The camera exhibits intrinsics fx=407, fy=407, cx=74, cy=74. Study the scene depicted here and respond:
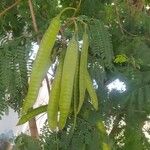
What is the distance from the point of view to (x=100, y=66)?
5.74 ft

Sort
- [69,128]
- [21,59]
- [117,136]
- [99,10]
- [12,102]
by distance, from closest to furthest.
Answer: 1. [21,59]
2. [69,128]
3. [12,102]
4. [117,136]
5. [99,10]

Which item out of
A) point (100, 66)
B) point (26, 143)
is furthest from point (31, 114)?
point (100, 66)

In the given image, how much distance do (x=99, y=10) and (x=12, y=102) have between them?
715 millimetres

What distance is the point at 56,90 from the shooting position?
1394 millimetres

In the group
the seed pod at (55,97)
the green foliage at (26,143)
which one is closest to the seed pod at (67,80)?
the seed pod at (55,97)

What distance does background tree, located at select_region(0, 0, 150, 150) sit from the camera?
1.55 m

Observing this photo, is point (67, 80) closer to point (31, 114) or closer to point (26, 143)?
point (31, 114)

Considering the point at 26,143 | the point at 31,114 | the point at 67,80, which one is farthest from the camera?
the point at 26,143

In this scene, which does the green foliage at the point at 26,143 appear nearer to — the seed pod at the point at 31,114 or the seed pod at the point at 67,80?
the seed pod at the point at 31,114

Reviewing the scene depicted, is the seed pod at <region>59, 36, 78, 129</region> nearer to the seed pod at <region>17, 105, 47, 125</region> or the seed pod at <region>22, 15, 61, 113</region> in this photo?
the seed pod at <region>22, 15, 61, 113</region>

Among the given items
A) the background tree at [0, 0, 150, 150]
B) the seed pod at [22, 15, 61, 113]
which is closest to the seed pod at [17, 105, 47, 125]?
the background tree at [0, 0, 150, 150]

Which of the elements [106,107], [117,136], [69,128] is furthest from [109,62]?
[117,136]

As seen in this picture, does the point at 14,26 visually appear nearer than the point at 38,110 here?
No

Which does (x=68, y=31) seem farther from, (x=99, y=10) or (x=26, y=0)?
(x=99, y=10)
